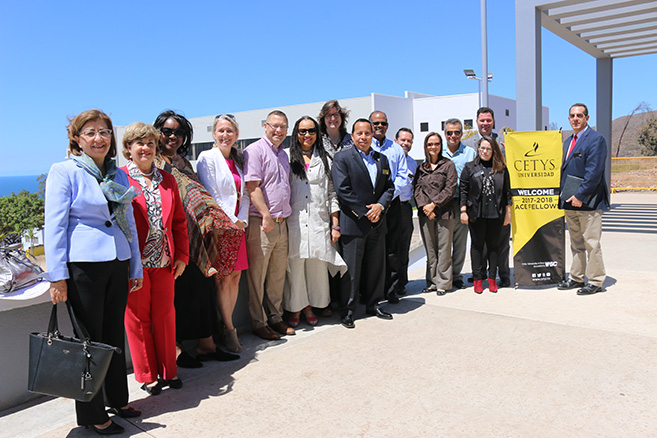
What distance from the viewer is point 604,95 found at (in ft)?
46.4

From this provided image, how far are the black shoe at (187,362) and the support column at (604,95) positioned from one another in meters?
13.4

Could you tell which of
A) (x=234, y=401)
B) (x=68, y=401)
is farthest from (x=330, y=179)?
(x=68, y=401)

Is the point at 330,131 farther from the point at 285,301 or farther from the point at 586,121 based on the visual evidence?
the point at 586,121

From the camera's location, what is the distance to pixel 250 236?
455cm

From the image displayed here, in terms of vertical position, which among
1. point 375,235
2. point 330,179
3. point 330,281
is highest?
point 330,179

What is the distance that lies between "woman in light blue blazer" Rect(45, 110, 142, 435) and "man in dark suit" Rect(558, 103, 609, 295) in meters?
4.82

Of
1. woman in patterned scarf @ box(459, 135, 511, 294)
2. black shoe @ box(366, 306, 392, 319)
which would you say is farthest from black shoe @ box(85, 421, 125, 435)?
woman in patterned scarf @ box(459, 135, 511, 294)

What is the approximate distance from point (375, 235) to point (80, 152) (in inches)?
116

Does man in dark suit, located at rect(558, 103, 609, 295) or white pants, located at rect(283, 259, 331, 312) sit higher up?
man in dark suit, located at rect(558, 103, 609, 295)

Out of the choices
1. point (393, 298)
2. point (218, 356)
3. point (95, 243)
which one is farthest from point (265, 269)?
point (95, 243)

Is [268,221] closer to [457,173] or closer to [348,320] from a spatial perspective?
Result: [348,320]

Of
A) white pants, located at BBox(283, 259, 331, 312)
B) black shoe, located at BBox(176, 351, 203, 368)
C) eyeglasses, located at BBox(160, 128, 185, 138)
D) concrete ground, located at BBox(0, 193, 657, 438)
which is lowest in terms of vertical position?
concrete ground, located at BBox(0, 193, 657, 438)

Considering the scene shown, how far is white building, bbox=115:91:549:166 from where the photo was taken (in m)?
46.5

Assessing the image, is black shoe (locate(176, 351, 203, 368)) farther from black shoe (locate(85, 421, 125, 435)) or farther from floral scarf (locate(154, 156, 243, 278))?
black shoe (locate(85, 421, 125, 435))
